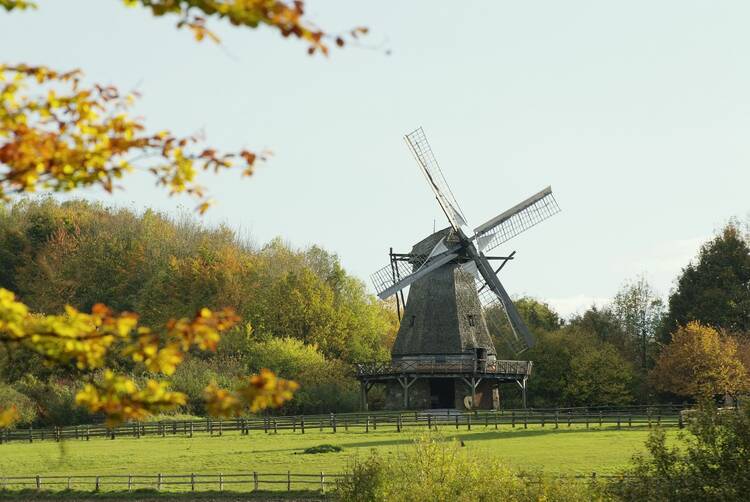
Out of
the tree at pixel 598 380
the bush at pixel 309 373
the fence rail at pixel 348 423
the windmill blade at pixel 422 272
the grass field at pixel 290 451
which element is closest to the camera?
the grass field at pixel 290 451

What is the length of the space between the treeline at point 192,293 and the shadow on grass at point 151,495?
51.1ft

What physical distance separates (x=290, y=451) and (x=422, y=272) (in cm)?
1568

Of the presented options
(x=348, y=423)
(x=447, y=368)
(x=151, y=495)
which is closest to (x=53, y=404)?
(x=348, y=423)

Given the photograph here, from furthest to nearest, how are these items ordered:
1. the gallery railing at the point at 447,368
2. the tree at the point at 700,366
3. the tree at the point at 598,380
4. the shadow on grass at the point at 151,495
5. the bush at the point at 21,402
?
1. the tree at the point at 598,380
2. the tree at the point at 700,366
3. the bush at the point at 21,402
4. the gallery railing at the point at 447,368
5. the shadow on grass at the point at 151,495

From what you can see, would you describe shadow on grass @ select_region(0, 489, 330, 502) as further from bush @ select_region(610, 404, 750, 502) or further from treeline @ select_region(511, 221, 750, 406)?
treeline @ select_region(511, 221, 750, 406)

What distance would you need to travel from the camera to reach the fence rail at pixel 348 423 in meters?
52.3

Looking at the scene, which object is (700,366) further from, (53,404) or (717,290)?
(53,404)

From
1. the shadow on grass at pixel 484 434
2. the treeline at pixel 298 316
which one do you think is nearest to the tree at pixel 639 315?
the treeline at pixel 298 316

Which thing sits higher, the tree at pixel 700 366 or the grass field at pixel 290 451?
the tree at pixel 700 366

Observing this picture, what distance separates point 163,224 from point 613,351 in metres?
41.6

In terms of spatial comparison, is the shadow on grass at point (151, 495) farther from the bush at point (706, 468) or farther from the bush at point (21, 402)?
the bush at point (21, 402)

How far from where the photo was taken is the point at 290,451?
45188 mm

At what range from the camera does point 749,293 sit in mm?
69062

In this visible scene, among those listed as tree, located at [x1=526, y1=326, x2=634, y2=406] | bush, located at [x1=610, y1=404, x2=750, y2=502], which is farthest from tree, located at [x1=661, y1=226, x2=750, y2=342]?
bush, located at [x1=610, y1=404, x2=750, y2=502]
